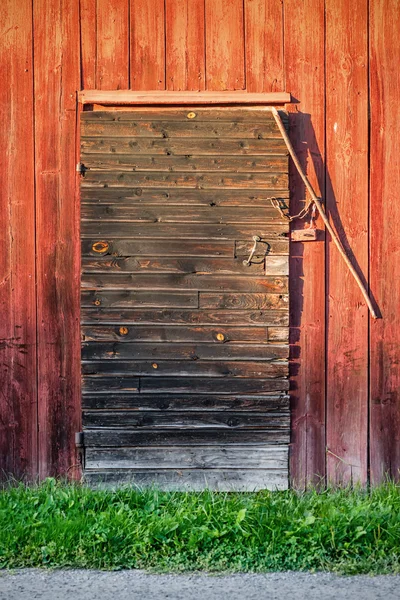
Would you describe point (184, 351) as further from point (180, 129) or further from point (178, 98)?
point (178, 98)

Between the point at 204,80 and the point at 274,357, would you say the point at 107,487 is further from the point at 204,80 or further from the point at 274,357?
the point at 204,80

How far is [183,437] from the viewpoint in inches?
190

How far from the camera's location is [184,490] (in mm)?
4773

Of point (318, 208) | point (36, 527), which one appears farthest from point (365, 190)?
point (36, 527)

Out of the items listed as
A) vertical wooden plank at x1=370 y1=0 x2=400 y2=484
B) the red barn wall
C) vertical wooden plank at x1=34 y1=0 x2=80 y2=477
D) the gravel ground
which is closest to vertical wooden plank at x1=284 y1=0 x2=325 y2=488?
the red barn wall

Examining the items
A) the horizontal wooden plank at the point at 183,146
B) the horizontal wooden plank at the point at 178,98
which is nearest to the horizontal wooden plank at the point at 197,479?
the horizontal wooden plank at the point at 183,146

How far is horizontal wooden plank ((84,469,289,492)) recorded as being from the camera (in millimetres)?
4785

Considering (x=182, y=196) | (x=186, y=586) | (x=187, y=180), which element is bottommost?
(x=186, y=586)

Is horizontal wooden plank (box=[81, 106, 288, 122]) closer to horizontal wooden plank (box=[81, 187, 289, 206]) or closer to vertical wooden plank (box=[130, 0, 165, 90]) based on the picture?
vertical wooden plank (box=[130, 0, 165, 90])

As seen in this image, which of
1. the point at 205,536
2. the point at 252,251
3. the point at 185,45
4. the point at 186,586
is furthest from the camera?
the point at 185,45

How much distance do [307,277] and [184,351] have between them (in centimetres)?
96

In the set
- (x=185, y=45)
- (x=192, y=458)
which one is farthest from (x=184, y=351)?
(x=185, y=45)

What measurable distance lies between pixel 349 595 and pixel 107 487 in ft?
6.14

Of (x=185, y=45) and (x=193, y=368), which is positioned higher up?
(x=185, y=45)
